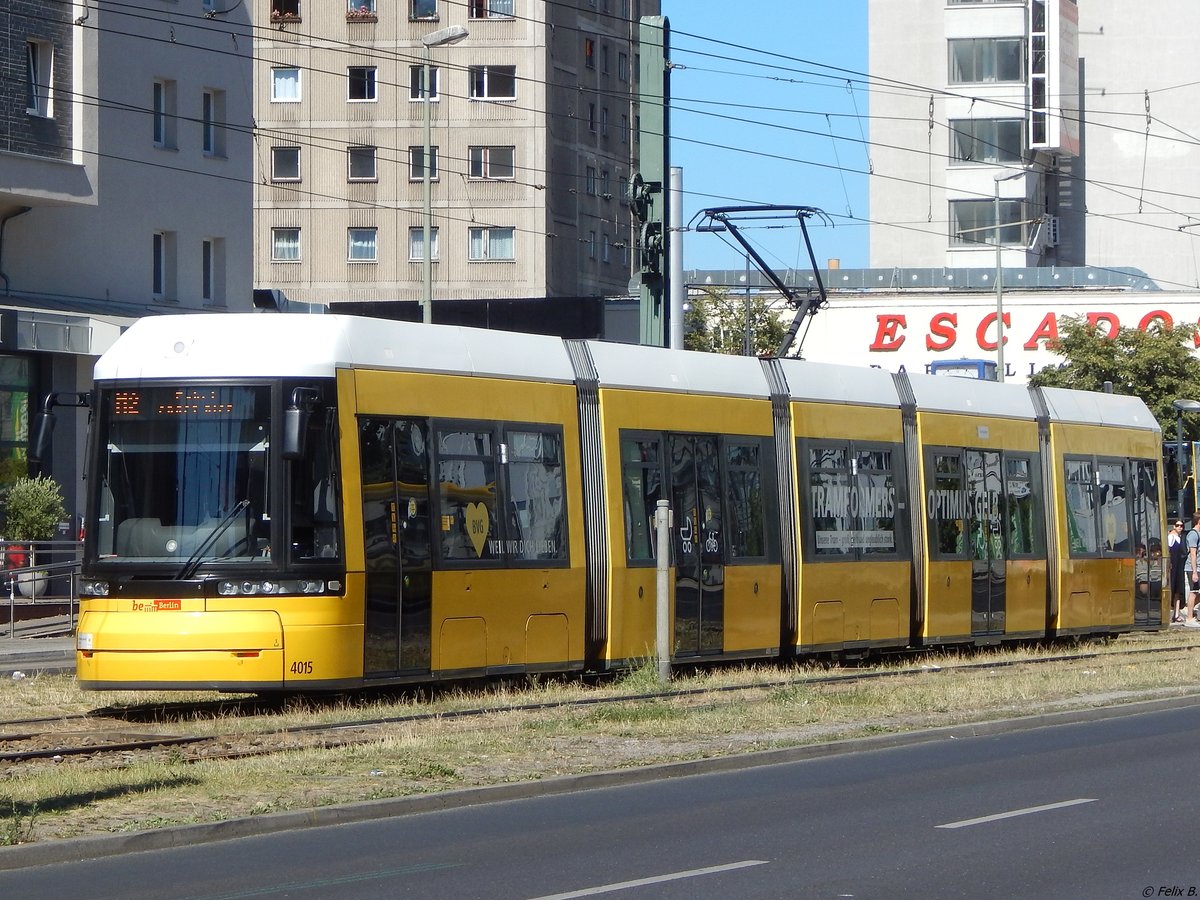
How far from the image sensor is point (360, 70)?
224ft

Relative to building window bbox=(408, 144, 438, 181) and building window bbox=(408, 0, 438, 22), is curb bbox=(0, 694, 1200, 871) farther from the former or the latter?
building window bbox=(408, 0, 438, 22)

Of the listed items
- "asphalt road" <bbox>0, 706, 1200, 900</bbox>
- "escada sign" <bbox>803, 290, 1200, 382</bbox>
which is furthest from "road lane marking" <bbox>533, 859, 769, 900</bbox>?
"escada sign" <bbox>803, 290, 1200, 382</bbox>

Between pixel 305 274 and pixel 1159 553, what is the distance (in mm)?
45926

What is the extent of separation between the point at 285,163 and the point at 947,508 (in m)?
49.7

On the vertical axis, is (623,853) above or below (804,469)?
below

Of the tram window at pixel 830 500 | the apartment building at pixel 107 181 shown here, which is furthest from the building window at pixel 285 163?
the tram window at pixel 830 500

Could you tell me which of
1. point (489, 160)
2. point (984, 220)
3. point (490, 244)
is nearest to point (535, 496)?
point (489, 160)

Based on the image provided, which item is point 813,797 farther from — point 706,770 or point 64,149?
point 64,149

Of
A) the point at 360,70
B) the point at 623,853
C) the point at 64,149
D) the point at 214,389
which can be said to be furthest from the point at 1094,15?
the point at 623,853

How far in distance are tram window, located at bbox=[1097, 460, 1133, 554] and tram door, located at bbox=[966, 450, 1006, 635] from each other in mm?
2812

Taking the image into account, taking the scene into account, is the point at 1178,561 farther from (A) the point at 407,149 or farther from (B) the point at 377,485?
(A) the point at 407,149

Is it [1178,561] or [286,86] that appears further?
[286,86]

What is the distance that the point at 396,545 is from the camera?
52.9 ft

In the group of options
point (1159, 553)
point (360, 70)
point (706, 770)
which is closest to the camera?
point (706, 770)
